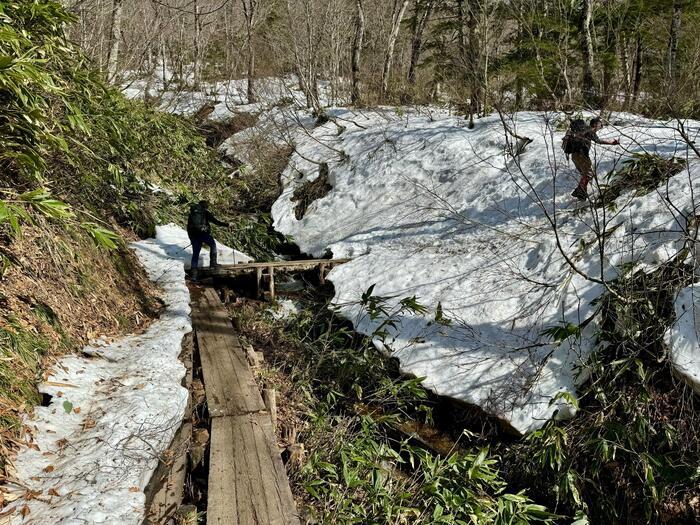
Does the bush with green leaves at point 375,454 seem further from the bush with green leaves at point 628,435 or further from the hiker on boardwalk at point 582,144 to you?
the hiker on boardwalk at point 582,144

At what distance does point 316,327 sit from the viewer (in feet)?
28.4

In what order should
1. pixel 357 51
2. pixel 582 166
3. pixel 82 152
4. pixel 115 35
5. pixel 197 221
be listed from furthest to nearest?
1. pixel 357 51
2. pixel 115 35
3. pixel 197 221
4. pixel 582 166
5. pixel 82 152

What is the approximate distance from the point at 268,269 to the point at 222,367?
4.53 metres

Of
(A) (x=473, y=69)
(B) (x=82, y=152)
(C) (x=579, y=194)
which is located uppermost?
(A) (x=473, y=69)

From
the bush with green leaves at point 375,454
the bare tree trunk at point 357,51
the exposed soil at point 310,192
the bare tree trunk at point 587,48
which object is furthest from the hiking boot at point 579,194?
the bare tree trunk at point 357,51

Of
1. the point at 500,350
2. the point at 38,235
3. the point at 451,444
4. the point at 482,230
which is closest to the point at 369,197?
the point at 482,230

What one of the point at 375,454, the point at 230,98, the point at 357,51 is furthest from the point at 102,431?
the point at 230,98

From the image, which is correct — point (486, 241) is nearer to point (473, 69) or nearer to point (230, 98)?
point (473, 69)

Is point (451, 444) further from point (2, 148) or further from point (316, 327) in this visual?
point (2, 148)

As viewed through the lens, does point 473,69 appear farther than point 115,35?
Yes

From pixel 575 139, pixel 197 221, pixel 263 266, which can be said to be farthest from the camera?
pixel 263 266

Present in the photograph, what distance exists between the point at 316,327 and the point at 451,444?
3.47 metres

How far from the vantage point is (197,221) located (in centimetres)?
946

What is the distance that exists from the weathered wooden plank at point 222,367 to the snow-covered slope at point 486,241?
94.4 inches
